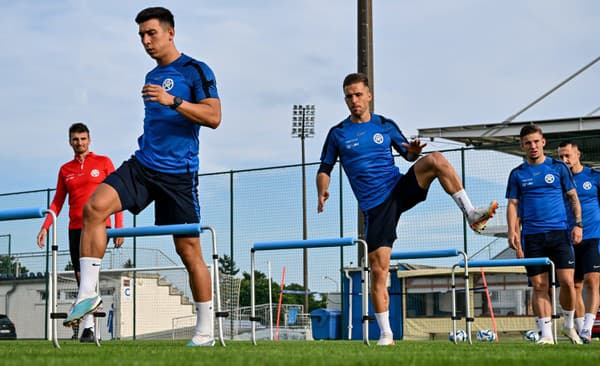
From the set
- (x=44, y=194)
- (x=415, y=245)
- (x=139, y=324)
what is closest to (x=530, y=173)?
(x=415, y=245)

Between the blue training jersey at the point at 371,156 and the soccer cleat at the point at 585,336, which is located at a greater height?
the blue training jersey at the point at 371,156

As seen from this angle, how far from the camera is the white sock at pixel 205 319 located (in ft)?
21.1

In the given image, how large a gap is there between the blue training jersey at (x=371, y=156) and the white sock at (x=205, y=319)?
5.04 feet

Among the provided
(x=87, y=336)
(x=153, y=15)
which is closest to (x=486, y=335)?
(x=87, y=336)

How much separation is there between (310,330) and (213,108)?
11733mm

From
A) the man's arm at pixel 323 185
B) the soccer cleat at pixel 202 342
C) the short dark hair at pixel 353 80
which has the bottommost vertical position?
the soccer cleat at pixel 202 342

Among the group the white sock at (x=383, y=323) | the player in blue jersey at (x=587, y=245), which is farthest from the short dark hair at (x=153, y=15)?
the player in blue jersey at (x=587, y=245)

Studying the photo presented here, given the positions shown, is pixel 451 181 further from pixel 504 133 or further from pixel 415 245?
pixel 504 133

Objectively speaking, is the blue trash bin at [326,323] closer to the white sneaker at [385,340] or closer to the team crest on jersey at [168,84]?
the white sneaker at [385,340]

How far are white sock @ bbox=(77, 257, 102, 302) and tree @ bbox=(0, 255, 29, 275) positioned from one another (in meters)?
15.6

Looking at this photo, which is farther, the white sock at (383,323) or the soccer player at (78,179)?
the soccer player at (78,179)

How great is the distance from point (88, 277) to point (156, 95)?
47.6 inches

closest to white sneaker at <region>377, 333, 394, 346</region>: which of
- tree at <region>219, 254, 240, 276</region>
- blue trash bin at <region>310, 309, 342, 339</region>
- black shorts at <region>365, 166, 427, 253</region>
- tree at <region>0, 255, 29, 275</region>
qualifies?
black shorts at <region>365, 166, 427, 253</region>

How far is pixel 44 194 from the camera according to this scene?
20.0 metres
